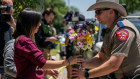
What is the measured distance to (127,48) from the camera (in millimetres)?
2213

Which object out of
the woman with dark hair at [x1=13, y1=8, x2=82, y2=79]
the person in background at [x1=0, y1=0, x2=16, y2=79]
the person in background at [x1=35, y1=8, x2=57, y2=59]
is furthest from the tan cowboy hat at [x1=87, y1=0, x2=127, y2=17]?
the person in background at [x1=35, y1=8, x2=57, y2=59]

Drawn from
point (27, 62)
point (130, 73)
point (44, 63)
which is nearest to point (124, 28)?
point (130, 73)

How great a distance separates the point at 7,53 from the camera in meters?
2.60

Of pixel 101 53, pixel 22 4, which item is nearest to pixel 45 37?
pixel 22 4

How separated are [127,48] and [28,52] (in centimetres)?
110

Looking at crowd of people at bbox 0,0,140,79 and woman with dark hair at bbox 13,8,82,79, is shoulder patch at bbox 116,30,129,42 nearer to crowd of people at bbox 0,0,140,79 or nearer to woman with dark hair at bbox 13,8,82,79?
crowd of people at bbox 0,0,140,79

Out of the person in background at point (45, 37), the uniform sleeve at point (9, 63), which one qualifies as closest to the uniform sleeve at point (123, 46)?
the uniform sleeve at point (9, 63)

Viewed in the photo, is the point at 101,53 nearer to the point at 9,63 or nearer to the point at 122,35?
the point at 122,35

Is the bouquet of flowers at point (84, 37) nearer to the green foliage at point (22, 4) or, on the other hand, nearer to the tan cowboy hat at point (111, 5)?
the tan cowboy hat at point (111, 5)

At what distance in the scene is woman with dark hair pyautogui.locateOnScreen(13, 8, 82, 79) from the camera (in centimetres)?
204

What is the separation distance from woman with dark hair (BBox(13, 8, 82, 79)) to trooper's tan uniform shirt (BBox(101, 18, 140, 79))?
0.66 metres

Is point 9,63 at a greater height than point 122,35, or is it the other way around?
point 122,35

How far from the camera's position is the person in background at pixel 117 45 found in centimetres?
222

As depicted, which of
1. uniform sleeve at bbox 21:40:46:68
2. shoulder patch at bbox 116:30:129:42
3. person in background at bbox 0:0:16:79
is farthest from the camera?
person in background at bbox 0:0:16:79
